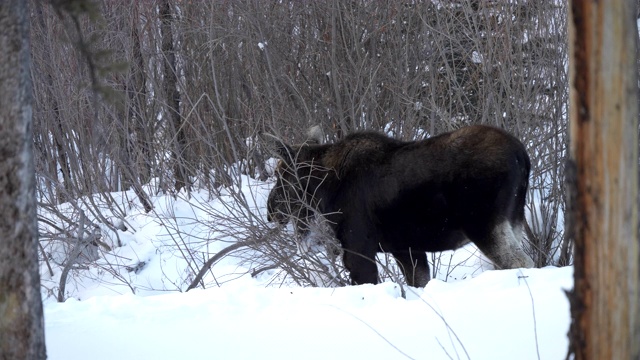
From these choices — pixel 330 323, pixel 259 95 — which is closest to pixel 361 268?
pixel 330 323

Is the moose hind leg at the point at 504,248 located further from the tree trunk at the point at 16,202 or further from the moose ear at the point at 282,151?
the tree trunk at the point at 16,202

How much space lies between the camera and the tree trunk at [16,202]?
3740 mm

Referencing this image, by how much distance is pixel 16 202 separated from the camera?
3.74m

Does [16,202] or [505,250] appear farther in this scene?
[505,250]

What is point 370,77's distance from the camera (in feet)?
36.7

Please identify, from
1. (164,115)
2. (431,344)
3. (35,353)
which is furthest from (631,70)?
(164,115)

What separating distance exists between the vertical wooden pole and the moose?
13.3 ft

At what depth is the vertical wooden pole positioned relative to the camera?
2982 millimetres

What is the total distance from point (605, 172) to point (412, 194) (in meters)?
4.49

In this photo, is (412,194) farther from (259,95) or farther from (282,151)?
(259,95)

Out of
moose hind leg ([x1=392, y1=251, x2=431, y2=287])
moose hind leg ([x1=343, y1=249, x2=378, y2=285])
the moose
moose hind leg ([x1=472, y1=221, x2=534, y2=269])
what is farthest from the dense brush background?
moose hind leg ([x1=472, y1=221, x2=534, y2=269])

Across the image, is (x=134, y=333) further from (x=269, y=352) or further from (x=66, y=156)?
(x=66, y=156)

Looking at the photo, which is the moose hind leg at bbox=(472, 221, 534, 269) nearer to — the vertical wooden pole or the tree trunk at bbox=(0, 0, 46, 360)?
the vertical wooden pole

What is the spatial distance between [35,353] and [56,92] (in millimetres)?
9803
